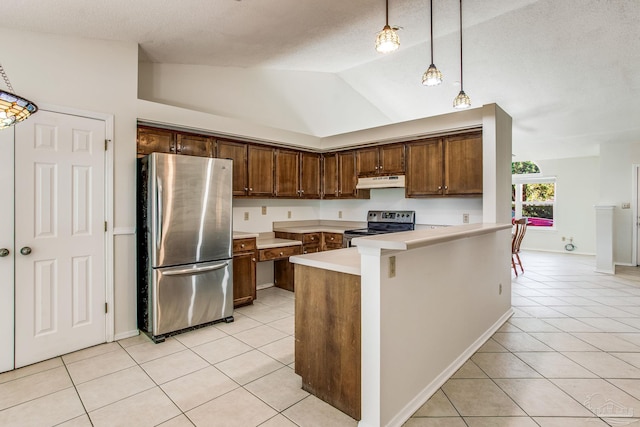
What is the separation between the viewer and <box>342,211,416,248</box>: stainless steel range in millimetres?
4489

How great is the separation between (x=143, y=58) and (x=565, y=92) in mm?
5591

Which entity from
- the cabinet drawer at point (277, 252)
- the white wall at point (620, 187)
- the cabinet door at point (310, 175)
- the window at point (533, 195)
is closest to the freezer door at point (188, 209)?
the cabinet drawer at point (277, 252)

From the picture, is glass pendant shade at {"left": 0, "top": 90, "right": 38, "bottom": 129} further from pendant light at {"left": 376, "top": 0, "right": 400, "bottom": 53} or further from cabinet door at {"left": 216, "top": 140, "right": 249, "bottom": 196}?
cabinet door at {"left": 216, "top": 140, "right": 249, "bottom": 196}

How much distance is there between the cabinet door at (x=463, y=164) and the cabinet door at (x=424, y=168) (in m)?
0.10

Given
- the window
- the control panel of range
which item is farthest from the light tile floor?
the window

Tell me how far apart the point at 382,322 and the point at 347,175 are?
3.45 meters

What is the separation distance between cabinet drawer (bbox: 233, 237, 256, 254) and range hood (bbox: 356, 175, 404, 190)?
180 cm

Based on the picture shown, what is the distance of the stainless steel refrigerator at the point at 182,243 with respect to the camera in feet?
9.68

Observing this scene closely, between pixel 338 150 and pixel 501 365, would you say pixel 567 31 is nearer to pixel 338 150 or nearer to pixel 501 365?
pixel 338 150

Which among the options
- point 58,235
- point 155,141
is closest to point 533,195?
point 155,141

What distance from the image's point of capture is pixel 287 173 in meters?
4.76

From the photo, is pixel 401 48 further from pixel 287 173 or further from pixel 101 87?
pixel 101 87

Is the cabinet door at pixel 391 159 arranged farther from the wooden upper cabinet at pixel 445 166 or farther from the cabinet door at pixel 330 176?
the cabinet door at pixel 330 176

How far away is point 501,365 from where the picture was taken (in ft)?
8.26
